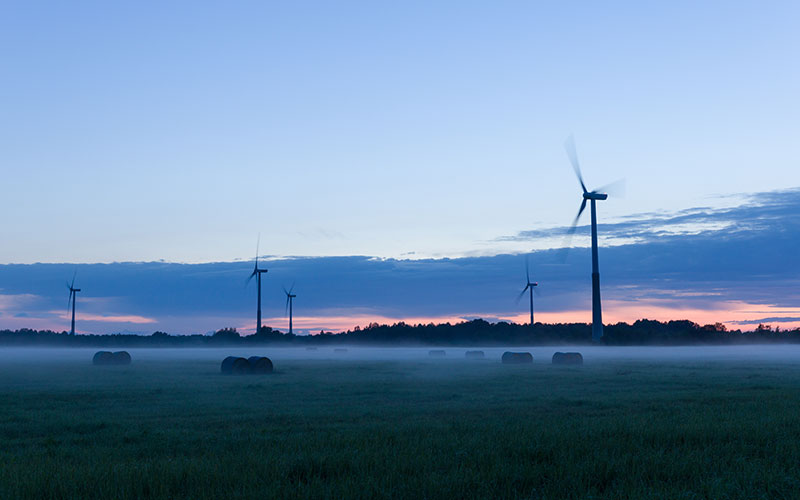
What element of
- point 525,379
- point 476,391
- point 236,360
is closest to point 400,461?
point 476,391

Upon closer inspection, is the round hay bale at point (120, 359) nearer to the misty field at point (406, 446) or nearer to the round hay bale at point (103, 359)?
the round hay bale at point (103, 359)

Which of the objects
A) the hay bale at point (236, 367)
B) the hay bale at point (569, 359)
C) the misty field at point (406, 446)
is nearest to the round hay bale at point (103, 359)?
the hay bale at point (236, 367)

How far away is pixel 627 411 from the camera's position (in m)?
25.7

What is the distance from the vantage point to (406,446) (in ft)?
55.5

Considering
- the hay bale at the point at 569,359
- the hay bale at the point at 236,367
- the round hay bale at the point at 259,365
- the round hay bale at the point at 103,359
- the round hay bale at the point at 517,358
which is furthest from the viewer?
the round hay bale at the point at 517,358

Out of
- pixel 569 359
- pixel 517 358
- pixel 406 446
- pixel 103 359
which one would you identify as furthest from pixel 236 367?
pixel 406 446

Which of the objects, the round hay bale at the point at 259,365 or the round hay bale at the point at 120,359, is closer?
the round hay bale at the point at 259,365

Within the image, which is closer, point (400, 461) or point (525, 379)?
point (400, 461)

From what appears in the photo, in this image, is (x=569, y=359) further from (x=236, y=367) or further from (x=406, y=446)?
(x=406, y=446)

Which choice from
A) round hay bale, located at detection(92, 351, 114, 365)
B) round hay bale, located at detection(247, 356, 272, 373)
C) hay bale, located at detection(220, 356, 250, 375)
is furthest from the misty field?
round hay bale, located at detection(92, 351, 114, 365)

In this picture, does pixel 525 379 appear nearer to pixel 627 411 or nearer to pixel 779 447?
pixel 627 411

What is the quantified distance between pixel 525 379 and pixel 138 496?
3671 centimetres

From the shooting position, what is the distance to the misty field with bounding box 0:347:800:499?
42.0 ft

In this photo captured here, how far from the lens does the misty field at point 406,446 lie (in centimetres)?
1279
